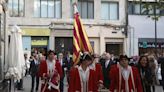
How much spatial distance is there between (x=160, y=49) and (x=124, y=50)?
11.8 feet

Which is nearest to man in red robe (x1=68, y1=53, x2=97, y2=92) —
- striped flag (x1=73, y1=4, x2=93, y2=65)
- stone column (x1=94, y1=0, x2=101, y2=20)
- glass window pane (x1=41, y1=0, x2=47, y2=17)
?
striped flag (x1=73, y1=4, x2=93, y2=65)

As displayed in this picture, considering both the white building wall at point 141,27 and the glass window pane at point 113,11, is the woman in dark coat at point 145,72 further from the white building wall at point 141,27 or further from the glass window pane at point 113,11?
the glass window pane at point 113,11

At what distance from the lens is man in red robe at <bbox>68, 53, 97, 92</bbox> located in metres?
10.6

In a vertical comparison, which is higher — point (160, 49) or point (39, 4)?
point (39, 4)

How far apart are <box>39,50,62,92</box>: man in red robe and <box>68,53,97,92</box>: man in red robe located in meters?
2.73

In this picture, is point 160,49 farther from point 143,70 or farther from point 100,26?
point 143,70

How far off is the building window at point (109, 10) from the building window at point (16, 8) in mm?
7728

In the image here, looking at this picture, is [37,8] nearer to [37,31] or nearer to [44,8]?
[44,8]

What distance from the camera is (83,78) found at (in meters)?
10.7

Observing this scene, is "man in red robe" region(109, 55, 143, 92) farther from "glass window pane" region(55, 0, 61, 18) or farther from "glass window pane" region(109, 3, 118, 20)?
"glass window pane" region(109, 3, 118, 20)

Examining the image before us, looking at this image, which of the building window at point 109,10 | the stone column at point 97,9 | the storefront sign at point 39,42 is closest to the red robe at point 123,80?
the storefront sign at point 39,42

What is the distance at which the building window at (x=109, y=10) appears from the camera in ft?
161

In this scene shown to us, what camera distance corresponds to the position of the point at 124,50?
48.5 m

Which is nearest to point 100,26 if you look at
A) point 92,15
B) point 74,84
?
point 92,15
